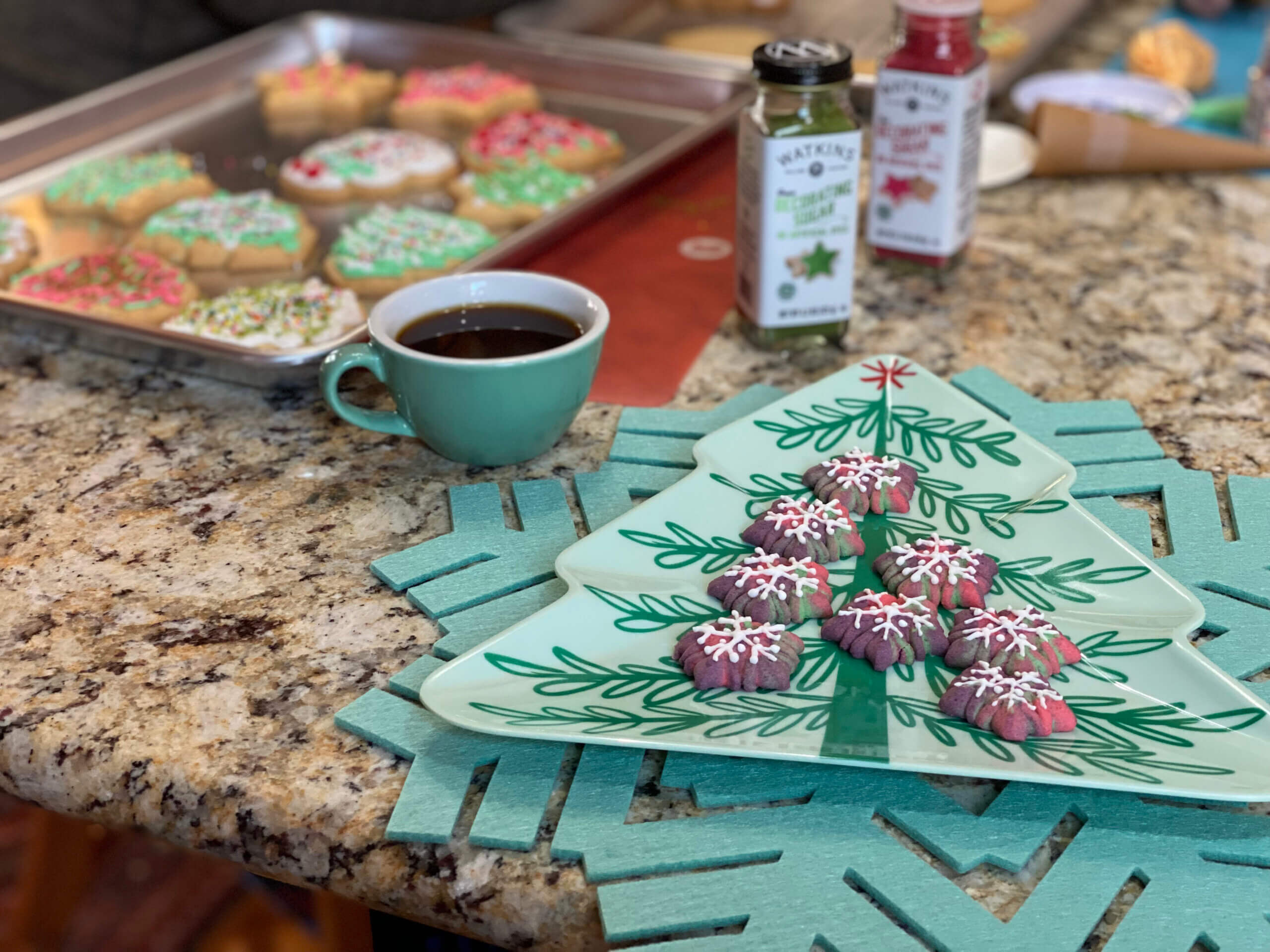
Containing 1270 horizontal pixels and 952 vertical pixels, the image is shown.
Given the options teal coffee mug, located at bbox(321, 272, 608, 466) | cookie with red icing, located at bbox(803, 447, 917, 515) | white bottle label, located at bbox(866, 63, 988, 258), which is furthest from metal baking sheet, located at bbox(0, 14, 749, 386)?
cookie with red icing, located at bbox(803, 447, 917, 515)

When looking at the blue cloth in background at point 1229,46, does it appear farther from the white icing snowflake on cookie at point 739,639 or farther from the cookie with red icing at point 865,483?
the white icing snowflake on cookie at point 739,639

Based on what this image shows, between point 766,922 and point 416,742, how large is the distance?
0.67 feet

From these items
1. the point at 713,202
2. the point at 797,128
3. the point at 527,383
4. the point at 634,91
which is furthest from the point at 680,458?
the point at 634,91

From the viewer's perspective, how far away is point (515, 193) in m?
1.33

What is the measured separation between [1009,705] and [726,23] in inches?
58.4

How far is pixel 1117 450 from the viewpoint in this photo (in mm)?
867

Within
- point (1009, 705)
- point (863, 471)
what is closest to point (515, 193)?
point (863, 471)

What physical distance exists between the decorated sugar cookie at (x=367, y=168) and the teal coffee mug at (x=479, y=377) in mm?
550

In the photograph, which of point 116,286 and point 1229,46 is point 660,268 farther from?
point 1229,46

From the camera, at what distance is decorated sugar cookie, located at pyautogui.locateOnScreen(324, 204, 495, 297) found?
1167mm

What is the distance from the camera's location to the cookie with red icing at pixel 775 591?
2.17 feet

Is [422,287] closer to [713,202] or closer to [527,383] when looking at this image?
[527,383]

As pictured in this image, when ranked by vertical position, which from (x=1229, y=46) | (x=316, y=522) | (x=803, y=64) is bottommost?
(x=316, y=522)

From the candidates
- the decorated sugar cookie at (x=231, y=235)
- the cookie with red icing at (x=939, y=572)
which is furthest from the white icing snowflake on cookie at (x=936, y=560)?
the decorated sugar cookie at (x=231, y=235)
